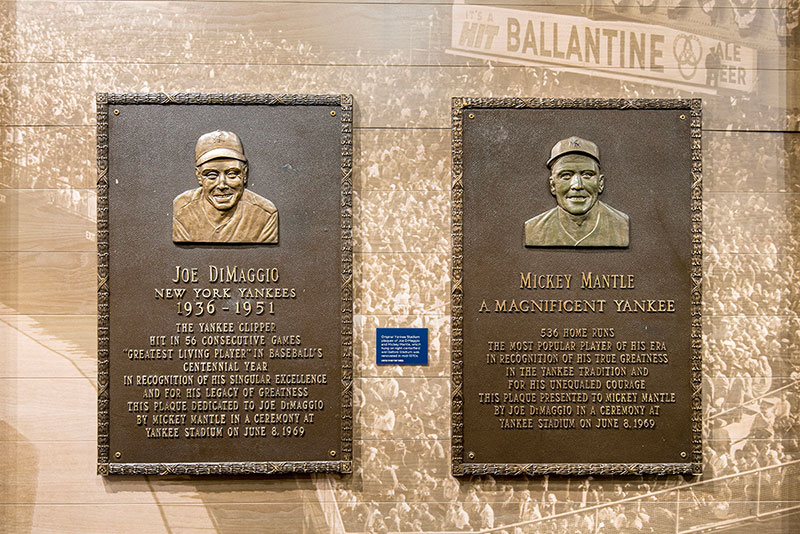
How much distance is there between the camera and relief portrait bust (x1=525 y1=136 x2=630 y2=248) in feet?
9.34

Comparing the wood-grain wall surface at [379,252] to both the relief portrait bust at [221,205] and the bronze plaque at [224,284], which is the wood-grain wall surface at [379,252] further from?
the relief portrait bust at [221,205]

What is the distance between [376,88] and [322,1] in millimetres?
475

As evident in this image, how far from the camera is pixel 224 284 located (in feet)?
9.34

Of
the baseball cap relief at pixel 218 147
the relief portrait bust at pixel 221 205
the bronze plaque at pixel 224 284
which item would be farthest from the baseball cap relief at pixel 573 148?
the baseball cap relief at pixel 218 147

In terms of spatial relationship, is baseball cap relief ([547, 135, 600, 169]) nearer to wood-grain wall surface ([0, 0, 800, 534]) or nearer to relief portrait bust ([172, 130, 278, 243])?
wood-grain wall surface ([0, 0, 800, 534])

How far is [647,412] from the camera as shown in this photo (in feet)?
9.49

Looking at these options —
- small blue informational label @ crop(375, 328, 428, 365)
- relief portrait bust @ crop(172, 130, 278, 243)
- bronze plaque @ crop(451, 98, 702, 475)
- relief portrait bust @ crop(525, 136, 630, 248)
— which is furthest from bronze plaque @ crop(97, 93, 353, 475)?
relief portrait bust @ crop(525, 136, 630, 248)

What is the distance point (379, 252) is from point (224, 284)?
71cm

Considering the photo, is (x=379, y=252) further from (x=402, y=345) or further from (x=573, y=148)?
(x=573, y=148)

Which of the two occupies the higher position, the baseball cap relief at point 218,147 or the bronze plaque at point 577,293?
the baseball cap relief at point 218,147

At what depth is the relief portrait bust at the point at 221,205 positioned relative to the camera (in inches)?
110

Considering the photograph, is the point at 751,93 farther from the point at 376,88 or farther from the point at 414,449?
the point at 414,449

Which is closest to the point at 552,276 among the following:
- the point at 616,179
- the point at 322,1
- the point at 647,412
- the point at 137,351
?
the point at 616,179

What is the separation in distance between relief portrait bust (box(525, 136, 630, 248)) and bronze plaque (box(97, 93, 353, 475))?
904 millimetres
